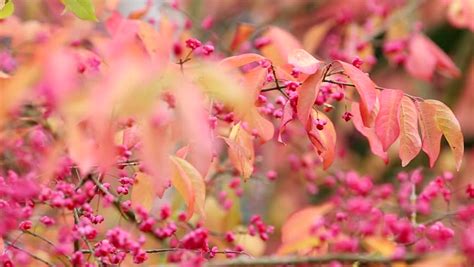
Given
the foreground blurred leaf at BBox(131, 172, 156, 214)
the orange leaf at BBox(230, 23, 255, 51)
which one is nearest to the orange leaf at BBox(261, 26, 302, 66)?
the orange leaf at BBox(230, 23, 255, 51)

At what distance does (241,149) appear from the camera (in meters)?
1.47

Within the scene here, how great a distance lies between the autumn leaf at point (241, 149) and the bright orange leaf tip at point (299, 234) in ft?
1.44

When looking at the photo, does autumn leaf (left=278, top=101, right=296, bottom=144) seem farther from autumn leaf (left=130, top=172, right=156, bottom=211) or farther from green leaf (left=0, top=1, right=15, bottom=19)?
green leaf (left=0, top=1, right=15, bottom=19)

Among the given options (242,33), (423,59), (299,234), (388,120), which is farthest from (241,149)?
(423,59)

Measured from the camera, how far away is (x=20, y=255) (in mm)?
1398

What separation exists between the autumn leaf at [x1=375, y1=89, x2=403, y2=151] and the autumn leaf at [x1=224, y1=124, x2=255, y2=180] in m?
0.25

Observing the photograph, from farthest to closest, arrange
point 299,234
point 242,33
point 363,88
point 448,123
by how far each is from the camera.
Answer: point 242,33, point 299,234, point 448,123, point 363,88

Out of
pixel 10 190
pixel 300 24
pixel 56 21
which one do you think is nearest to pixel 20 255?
pixel 10 190

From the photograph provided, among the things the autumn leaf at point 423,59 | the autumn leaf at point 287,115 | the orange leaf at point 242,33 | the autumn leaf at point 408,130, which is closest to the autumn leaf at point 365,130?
the autumn leaf at point 408,130

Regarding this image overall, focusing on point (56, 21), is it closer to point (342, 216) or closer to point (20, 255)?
point (342, 216)

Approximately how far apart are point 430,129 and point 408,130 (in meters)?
0.04

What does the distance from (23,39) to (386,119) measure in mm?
1216

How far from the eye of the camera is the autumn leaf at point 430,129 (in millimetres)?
1434

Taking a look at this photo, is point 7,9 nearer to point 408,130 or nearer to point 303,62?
point 303,62
